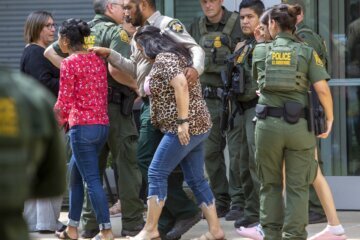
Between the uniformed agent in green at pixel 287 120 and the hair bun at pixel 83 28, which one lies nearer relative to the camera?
the uniformed agent in green at pixel 287 120

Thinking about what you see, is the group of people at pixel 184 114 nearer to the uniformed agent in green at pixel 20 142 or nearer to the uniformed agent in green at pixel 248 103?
the uniformed agent in green at pixel 248 103

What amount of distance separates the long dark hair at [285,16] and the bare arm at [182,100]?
0.76 meters

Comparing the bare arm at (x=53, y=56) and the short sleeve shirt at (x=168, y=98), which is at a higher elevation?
the bare arm at (x=53, y=56)

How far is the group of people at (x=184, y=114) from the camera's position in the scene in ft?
23.7

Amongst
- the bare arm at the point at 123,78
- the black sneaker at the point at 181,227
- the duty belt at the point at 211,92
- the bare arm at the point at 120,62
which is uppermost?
the bare arm at the point at 120,62

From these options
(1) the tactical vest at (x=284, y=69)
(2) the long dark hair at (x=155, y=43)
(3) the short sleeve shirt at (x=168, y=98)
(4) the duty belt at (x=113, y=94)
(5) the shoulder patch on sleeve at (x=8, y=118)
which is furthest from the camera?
(4) the duty belt at (x=113, y=94)

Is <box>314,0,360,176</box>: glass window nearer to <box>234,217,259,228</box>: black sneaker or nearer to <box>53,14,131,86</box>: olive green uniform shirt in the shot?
<box>234,217,259,228</box>: black sneaker

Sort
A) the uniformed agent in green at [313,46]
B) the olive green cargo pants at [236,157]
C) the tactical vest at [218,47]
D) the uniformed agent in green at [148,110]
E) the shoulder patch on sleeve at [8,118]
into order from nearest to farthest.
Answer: the shoulder patch on sleeve at [8,118]
the uniformed agent in green at [148,110]
the uniformed agent in green at [313,46]
the olive green cargo pants at [236,157]
the tactical vest at [218,47]

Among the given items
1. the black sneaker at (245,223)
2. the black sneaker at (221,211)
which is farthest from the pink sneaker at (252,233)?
the black sneaker at (221,211)

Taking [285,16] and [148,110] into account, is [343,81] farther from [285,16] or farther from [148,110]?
[285,16]

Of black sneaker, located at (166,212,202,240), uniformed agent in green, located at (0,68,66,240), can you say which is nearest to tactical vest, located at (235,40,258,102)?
black sneaker, located at (166,212,202,240)

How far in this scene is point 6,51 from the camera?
1107cm

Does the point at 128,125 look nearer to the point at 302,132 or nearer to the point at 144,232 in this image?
the point at 144,232

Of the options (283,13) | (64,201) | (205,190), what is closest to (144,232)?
(205,190)
